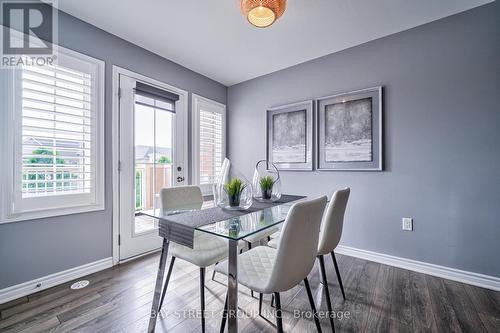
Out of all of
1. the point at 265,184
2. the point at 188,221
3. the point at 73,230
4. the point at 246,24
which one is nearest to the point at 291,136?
the point at 265,184

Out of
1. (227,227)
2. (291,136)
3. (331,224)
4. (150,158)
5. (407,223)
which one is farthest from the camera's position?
(291,136)

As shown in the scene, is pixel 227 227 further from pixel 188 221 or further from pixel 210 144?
pixel 210 144

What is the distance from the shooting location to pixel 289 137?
3072 millimetres

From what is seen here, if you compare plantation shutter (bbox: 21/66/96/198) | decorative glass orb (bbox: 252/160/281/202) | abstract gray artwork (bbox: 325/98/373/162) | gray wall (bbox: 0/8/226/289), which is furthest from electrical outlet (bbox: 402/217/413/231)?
plantation shutter (bbox: 21/66/96/198)

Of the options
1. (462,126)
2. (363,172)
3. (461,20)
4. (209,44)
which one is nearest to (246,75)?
(209,44)

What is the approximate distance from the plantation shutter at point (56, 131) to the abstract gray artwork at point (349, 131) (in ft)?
8.74

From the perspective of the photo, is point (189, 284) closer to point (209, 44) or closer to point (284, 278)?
point (284, 278)

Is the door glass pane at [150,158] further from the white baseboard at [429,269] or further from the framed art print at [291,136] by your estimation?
the white baseboard at [429,269]

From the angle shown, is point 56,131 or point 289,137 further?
point 289,137

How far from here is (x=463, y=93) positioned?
2.00 meters

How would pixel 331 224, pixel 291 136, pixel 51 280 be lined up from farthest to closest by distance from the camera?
pixel 291 136
pixel 51 280
pixel 331 224

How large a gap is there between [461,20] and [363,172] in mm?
1656

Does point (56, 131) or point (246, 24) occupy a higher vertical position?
point (246, 24)

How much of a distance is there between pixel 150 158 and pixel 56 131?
0.93m
